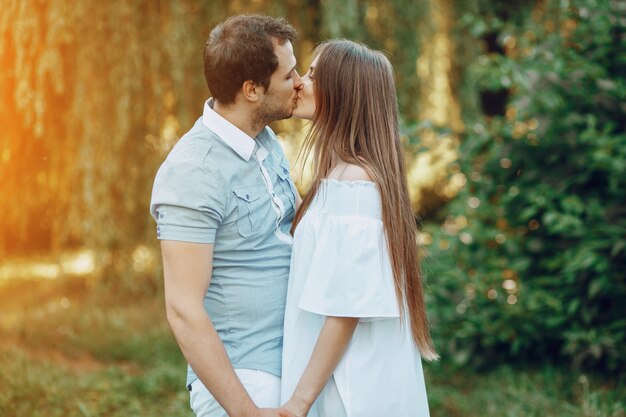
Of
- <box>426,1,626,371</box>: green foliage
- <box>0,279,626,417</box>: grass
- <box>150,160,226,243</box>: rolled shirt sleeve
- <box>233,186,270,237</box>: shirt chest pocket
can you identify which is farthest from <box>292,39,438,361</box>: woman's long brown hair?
<box>0,279,626,417</box>: grass

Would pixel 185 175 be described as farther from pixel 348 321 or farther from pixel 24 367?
pixel 24 367

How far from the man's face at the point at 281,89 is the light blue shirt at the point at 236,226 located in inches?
3.8

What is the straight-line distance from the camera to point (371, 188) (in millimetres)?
1930

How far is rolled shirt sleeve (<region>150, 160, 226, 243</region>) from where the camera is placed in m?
1.81

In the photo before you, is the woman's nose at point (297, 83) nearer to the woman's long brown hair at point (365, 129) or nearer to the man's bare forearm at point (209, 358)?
the woman's long brown hair at point (365, 129)

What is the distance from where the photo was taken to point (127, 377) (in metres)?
4.44

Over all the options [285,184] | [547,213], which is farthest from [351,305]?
[547,213]

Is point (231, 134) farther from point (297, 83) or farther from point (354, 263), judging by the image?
point (354, 263)

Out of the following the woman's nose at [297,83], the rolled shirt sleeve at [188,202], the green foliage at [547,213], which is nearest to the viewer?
the rolled shirt sleeve at [188,202]

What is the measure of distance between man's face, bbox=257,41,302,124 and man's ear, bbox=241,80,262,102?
0.08 feet

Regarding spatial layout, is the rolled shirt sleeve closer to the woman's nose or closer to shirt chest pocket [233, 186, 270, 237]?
shirt chest pocket [233, 186, 270, 237]

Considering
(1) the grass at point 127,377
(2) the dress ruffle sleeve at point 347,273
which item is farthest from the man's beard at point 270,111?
(1) the grass at point 127,377

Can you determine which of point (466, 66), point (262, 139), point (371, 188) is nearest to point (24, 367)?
point (262, 139)

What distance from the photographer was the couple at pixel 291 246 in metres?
1.84
